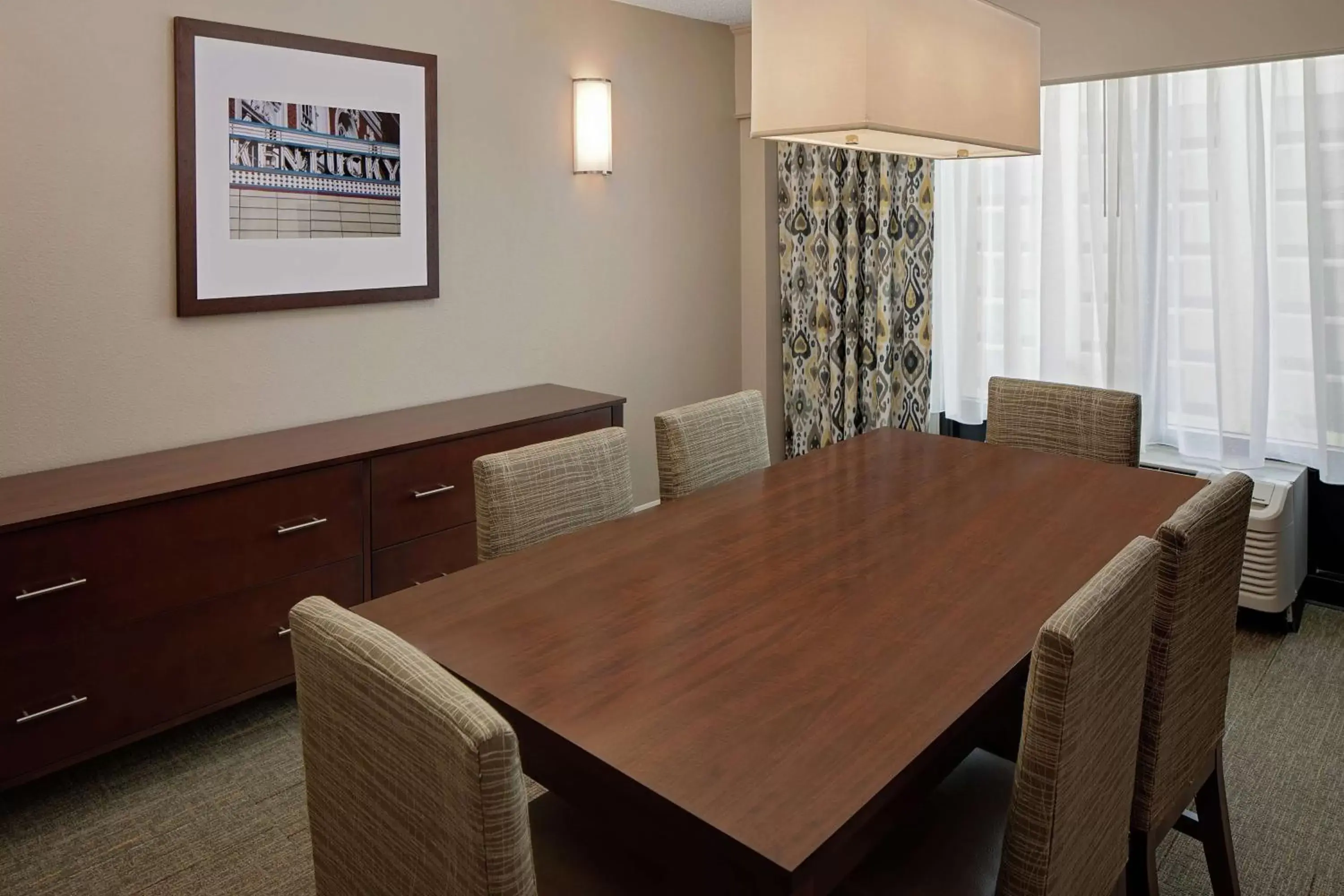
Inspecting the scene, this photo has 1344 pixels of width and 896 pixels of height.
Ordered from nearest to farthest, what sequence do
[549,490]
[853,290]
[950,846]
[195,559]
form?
[950,846], [549,490], [195,559], [853,290]

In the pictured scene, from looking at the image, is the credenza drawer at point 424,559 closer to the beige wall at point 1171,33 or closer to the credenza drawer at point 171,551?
the credenza drawer at point 171,551

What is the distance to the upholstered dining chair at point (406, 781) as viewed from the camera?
1.10 metres

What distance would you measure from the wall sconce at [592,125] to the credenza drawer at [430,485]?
1.25 meters

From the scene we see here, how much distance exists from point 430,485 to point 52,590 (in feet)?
3.62

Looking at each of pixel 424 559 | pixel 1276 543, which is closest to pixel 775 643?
pixel 424 559

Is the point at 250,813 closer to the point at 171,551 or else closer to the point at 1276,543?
the point at 171,551

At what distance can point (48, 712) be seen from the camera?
7.93 ft

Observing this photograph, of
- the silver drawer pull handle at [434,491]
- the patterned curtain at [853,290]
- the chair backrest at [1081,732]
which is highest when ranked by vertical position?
the patterned curtain at [853,290]

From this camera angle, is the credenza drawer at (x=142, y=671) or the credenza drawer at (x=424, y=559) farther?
the credenza drawer at (x=424, y=559)

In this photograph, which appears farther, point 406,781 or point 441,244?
point 441,244

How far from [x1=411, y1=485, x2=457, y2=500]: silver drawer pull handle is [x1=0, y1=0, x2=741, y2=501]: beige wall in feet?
1.76

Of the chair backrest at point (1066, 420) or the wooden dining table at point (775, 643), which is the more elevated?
the chair backrest at point (1066, 420)

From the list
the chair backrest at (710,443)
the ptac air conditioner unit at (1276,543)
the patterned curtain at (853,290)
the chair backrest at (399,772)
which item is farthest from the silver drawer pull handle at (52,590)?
the ptac air conditioner unit at (1276,543)

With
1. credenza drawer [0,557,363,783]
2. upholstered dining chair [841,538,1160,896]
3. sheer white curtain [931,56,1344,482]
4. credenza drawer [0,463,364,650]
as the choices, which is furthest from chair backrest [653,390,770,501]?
sheer white curtain [931,56,1344,482]
